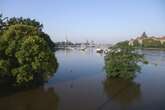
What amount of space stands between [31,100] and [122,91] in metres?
10.9

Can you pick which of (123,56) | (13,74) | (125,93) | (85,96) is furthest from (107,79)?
(13,74)

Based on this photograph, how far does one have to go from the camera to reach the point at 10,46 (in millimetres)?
26828

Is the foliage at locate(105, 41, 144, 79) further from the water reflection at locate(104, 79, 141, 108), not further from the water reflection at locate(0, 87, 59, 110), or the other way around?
the water reflection at locate(0, 87, 59, 110)

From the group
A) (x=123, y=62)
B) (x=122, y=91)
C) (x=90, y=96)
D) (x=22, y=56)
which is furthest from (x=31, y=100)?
(x=123, y=62)

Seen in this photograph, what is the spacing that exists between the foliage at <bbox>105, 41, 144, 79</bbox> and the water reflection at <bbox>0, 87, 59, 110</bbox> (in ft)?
33.9

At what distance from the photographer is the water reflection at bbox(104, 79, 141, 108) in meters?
26.4

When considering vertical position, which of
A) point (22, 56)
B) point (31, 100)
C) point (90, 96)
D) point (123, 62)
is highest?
point (22, 56)

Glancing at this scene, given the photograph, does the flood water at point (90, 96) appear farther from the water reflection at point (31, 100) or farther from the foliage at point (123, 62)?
the foliage at point (123, 62)

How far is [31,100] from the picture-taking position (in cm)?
2558

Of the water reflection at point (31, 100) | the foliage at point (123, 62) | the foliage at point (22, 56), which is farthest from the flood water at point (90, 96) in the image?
the foliage at point (22, 56)

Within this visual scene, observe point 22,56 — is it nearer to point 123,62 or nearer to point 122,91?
point 122,91

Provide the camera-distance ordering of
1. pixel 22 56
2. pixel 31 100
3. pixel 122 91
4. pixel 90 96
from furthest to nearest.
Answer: pixel 122 91 → pixel 90 96 → pixel 22 56 → pixel 31 100

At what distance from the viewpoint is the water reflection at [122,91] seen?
26.4 m

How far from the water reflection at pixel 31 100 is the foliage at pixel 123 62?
10.3 metres
